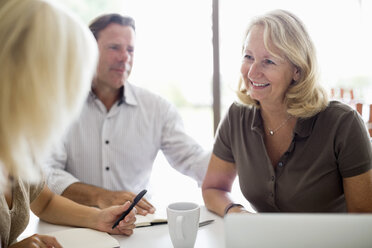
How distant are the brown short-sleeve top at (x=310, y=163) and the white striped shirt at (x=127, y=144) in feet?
1.43

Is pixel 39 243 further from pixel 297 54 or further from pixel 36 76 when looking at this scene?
pixel 297 54

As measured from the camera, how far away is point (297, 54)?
1263 mm

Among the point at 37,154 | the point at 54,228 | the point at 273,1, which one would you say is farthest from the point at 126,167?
the point at 273,1

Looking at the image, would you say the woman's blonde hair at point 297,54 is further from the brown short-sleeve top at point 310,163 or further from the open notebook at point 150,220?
the open notebook at point 150,220

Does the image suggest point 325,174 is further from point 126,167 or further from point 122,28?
point 122,28

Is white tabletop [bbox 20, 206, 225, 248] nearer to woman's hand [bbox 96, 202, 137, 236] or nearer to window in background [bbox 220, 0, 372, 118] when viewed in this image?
woman's hand [bbox 96, 202, 137, 236]

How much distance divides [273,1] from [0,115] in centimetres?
248

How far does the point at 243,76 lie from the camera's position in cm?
140

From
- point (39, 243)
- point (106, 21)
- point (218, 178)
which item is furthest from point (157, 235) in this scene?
point (106, 21)

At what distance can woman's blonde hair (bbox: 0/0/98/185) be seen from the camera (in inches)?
21.5

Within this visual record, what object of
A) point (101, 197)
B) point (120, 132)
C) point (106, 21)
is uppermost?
point (106, 21)

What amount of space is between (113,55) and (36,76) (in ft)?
4.35

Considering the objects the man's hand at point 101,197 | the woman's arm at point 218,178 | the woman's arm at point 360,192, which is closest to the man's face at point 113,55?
the man's hand at point 101,197

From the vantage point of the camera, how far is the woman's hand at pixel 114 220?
1.05 m
